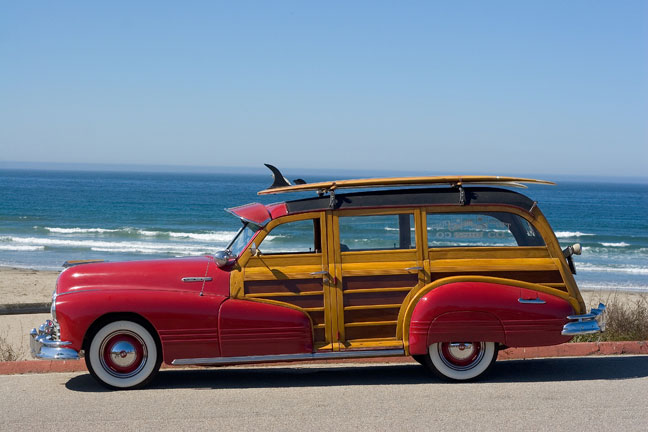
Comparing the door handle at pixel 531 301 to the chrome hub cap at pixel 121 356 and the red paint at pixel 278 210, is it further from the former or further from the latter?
the chrome hub cap at pixel 121 356

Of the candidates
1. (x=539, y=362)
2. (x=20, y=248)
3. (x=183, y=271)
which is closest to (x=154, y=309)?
(x=183, y=271)

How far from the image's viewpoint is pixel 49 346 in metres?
6.89

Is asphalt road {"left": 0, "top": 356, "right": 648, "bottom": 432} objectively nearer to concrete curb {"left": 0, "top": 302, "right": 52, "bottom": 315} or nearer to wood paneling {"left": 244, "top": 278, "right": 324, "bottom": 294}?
wood paneling {"left": 244, "top": 278, "right": 324, "bottom": 294}

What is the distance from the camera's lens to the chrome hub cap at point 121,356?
6.95 meters

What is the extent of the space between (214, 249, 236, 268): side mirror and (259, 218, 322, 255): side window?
296 millimetres

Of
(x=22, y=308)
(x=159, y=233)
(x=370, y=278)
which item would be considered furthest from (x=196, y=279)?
(x=159, y=233)

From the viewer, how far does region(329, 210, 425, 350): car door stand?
7.12 metres

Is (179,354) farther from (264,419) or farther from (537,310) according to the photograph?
(537,310)

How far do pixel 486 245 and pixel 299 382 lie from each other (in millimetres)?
2246

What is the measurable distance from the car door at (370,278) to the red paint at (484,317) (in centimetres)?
23

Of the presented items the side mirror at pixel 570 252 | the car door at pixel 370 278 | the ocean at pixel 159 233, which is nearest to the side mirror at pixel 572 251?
the side mirror at pixel 570 252

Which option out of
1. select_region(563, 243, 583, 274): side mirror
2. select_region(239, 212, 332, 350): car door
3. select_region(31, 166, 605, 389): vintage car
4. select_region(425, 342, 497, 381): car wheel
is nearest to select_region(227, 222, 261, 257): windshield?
select_region(31, 166, 605, 389): vintage car

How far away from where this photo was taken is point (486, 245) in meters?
7.39

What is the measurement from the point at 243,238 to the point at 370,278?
4.39ft
